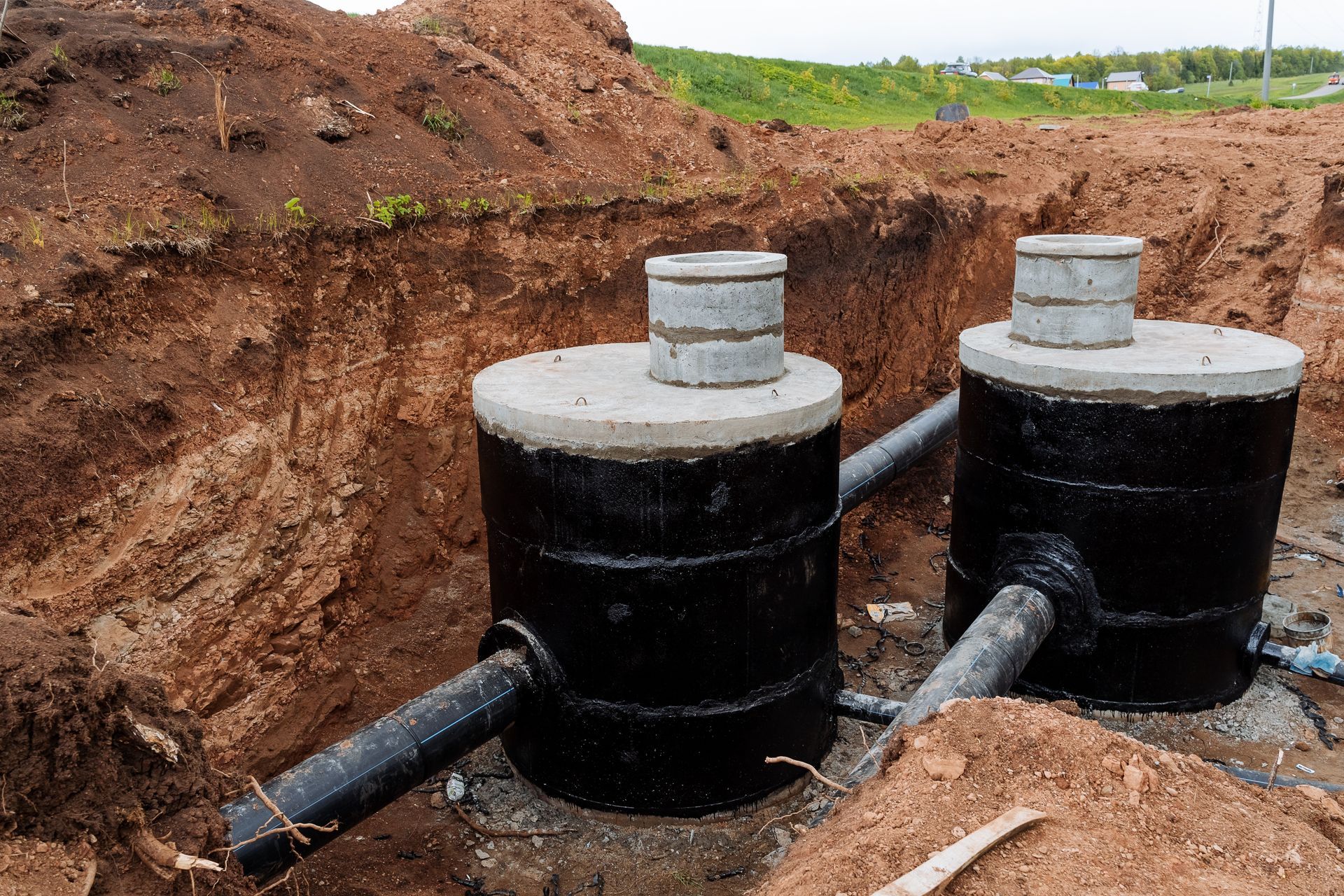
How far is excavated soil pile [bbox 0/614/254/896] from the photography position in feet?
8.94

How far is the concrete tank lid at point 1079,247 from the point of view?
638 cm

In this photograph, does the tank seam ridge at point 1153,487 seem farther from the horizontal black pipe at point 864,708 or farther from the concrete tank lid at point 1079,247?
the horizontal black pipe at point 864,708

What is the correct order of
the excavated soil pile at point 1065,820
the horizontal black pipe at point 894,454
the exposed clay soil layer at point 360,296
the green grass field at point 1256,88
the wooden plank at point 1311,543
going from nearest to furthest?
the excavated soil pile at point 1065,820 → the exposed clay soil layer at point 360,296 → the horizontal black pipe at point 894,454 → the wooden plank at point 1311,543 → the green grass field at point 1256,88

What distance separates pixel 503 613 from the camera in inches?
225

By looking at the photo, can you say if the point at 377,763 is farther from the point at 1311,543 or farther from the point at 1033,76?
the point at 1033,76

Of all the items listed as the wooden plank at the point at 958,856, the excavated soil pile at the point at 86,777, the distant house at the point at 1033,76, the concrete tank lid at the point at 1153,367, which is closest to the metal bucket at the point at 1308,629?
the concrete tank lid at the point at 1153,367

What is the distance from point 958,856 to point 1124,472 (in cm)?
391

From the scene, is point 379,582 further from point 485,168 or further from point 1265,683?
point 1265,683

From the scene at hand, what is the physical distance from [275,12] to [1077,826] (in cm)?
918

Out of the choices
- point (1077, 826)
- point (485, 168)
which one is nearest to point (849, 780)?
point (1077, 826)

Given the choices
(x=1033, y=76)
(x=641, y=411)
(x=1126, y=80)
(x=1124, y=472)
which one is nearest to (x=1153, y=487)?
(x=1124, y=472)

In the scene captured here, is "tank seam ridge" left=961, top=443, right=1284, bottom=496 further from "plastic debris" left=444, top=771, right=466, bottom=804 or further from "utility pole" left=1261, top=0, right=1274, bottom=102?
"utility pole" left=1261, top=0, right=1274, bottom=102

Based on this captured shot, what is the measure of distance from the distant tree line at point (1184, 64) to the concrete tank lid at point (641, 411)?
221ft

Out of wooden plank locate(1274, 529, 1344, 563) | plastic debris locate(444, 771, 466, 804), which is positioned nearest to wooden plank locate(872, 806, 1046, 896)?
plastic debris locate(444, 771, 466, 804)
